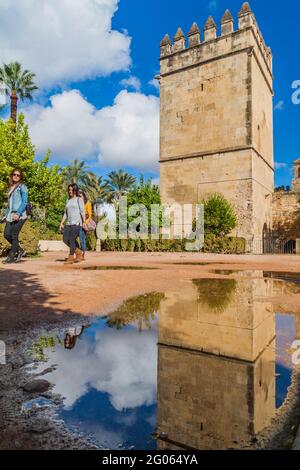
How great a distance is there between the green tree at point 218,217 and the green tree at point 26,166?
11012 mm

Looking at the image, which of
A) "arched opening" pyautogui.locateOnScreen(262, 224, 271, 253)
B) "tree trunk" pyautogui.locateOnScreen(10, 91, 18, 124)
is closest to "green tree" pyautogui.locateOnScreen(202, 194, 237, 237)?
"arched opening" pyautogui.locateOnScreen(262, 224, 271, 253)

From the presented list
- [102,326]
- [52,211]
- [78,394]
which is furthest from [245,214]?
[52,211]

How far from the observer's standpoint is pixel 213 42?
2311 centimetres

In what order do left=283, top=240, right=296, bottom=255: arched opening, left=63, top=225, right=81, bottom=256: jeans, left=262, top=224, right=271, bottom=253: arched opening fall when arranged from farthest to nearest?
left=283, top=240, right=296, bottom=255: arched opening < left=262, top=224, right=271, bottom=253: arched opening < left=63, top=225, right=81, bottom=256: jeans

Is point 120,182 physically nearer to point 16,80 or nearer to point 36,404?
point 16,80

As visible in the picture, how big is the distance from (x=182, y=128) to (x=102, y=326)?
23185mm

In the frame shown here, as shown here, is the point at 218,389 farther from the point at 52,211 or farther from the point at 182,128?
the point at 52,211

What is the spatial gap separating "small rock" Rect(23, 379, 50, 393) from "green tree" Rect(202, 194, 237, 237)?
19868mm

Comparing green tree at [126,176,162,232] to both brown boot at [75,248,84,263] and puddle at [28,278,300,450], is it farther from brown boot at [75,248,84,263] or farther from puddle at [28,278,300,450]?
puddle at [28,278,300,450]

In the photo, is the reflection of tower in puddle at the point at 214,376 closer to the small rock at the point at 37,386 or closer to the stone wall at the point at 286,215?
the small rock at the point at 37,386

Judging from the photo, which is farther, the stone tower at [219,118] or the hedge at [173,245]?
the stone tower at [219,118]

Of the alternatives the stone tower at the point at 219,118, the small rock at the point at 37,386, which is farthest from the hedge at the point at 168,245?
the small rock at the point at 37,386

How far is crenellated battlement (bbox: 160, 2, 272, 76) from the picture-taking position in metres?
21.8

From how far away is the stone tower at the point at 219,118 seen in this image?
22016 mm
